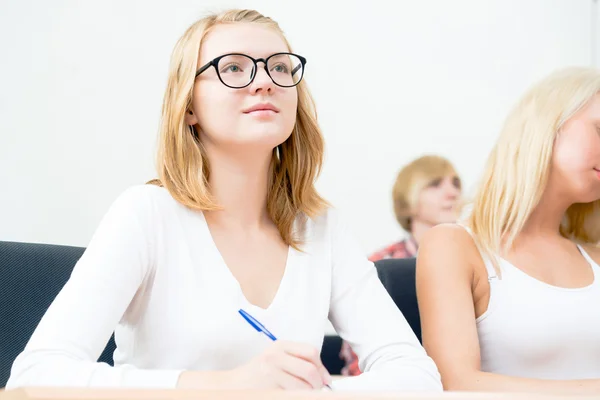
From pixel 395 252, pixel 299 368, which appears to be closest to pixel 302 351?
pixel 299 368

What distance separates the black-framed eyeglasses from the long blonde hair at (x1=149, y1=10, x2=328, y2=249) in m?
0.05

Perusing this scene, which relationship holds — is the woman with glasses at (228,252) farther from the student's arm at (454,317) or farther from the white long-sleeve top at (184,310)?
the student's arm at (454,317)

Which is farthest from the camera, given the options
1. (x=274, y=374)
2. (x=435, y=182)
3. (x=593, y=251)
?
(x=435, y=182)

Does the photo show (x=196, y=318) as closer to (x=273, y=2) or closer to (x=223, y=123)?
(x=223, y=123)

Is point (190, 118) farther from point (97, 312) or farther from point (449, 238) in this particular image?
point (449, 238)

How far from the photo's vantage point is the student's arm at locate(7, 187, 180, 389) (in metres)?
0.92

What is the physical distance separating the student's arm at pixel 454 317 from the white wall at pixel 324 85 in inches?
84.8

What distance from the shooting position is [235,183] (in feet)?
4.11

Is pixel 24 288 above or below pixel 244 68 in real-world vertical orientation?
below

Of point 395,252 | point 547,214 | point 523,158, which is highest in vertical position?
point 523,158

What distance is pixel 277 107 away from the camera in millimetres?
1187

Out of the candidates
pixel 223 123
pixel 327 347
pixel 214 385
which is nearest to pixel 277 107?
pixel 223 123

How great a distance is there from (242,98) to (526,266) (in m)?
0.64

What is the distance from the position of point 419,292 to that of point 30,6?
2.64 meters
